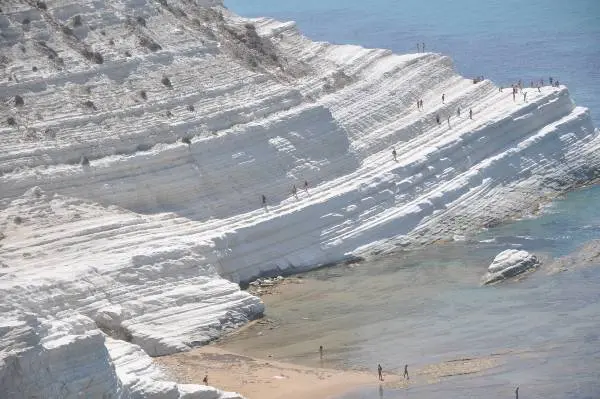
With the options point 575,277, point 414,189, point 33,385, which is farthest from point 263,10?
point 33,385

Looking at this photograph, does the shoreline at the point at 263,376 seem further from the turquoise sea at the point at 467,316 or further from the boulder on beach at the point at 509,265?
the boulder on beach at the point at 509,265

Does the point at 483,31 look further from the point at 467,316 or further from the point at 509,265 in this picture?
the point at 467,316

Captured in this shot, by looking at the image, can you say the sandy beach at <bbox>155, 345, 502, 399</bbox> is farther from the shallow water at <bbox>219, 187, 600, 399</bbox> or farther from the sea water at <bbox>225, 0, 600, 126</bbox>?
the sea water at <bbox>225, 0, 600, 126</bbox>

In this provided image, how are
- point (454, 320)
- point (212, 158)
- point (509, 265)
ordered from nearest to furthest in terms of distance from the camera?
1. point (454, 320)
2. point (509, 265)
3. point (212, 158)

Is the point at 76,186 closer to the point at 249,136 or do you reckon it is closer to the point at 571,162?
the point at 249,136

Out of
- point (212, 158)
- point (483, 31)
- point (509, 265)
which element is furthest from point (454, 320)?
point (483, 31)

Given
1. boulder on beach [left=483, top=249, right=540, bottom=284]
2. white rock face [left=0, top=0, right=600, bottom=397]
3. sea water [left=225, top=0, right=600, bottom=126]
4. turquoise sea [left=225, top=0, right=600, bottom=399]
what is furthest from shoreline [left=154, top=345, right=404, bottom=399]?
sea water [left=225, top=0, right=600, bottom=126]

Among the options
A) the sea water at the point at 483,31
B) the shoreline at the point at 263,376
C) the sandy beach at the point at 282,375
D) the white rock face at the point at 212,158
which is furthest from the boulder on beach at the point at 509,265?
the sea water at the point at 483,31
